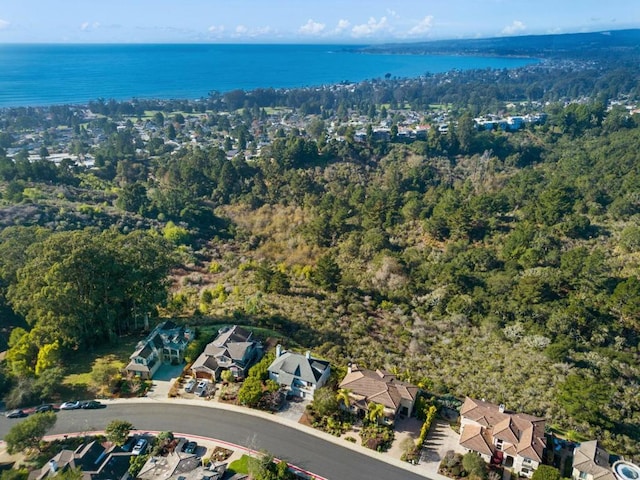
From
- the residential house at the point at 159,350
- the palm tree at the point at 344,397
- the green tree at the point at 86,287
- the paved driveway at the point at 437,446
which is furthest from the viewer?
the green tree at the point at 86,287

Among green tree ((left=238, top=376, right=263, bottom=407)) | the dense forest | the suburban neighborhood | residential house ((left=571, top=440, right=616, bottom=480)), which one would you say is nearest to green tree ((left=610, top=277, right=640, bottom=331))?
the dense forest

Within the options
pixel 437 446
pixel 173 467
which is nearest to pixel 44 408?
pixel 173 467

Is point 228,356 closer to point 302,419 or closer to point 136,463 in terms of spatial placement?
point 302,419

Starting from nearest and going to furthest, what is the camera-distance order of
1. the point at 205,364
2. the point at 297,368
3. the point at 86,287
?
1. the point at 297,368
2. the point at 205,364
3. the point at 86,287

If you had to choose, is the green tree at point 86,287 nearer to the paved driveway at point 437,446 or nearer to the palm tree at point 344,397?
the palm tree at point 344,397

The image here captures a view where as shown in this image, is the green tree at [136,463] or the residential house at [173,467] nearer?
the residential house at [173,467]

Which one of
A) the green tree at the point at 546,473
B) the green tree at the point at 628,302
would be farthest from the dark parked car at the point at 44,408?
the green tree at the point at 628,302

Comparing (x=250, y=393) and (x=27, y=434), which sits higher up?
(x=27, y=434)
